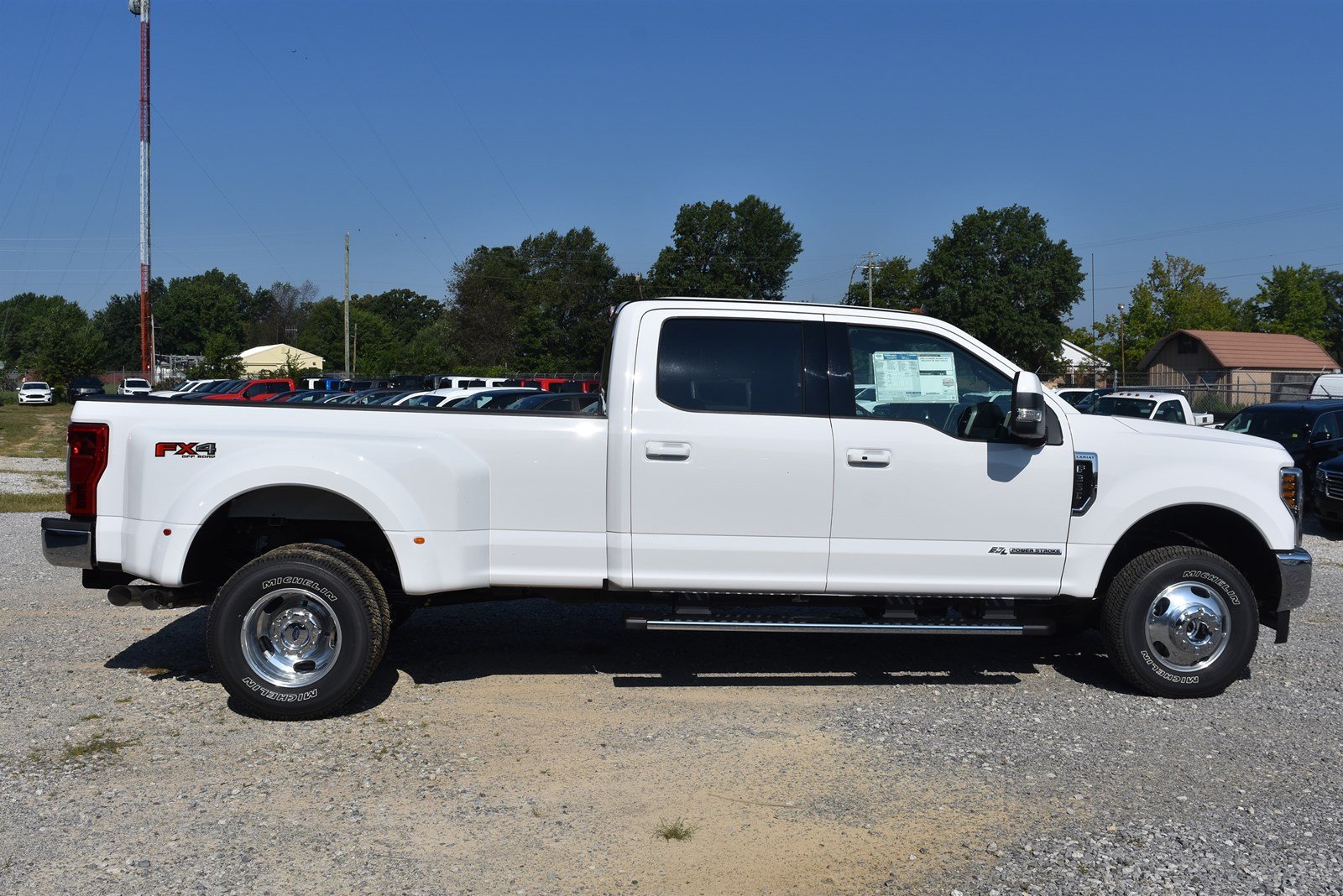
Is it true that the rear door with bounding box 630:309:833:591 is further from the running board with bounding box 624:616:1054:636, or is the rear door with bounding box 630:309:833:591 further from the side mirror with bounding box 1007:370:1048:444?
the side mirror with bounding box 1007:370:1048:444

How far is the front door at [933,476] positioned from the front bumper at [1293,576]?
1246mm

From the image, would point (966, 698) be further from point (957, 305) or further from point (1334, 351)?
point (1334, 351)

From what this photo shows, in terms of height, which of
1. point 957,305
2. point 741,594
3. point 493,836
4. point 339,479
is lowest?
point 493,836

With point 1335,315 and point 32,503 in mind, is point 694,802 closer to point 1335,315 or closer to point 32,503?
point 32,503

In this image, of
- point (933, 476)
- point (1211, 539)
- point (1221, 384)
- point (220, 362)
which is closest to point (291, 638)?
point (933, 476)

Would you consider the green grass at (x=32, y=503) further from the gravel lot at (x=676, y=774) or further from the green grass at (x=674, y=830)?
the green grass at (x=674, y=830)

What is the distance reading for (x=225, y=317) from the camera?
6029 inches

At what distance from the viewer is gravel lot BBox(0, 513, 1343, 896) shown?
4199mm

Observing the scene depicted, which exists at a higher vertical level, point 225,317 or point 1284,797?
point 225,317

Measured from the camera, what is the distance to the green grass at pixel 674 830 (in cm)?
450

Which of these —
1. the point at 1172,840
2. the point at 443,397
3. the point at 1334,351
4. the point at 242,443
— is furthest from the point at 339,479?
the point at 1334,351

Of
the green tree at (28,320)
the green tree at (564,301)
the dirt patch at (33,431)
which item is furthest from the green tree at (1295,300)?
the green tree at (28,320)

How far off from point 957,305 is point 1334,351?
154 ft

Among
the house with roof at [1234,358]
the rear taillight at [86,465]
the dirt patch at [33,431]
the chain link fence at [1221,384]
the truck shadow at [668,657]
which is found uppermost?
the house with roof at [1234,358]
